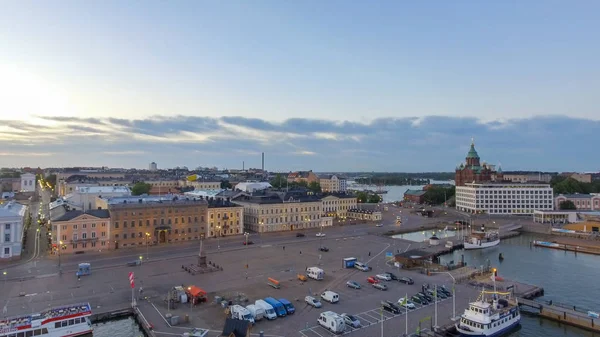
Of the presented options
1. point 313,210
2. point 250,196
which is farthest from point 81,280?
point 313,210

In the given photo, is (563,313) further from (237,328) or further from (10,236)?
(10,236)

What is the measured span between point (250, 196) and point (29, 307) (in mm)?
44461

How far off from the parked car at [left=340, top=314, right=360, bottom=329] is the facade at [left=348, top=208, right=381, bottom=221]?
2149 inches

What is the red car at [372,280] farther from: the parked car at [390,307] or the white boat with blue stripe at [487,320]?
the white boat with blue stripe at [487,320]

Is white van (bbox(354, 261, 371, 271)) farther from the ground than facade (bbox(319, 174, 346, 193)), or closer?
closer

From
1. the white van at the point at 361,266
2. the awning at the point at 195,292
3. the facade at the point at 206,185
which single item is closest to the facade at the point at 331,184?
the facade at the point at 206,185

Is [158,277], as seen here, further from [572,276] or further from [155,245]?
[572,276]

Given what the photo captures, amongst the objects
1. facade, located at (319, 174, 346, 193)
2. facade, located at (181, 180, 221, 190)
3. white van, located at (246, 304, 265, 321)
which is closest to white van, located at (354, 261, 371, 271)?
white van, located at (246, 304, 265, 321)

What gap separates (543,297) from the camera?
33906 mm

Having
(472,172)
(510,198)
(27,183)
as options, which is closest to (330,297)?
(510,198)

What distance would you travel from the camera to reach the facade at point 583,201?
8838 cm

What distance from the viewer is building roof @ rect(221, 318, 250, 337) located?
21.4 m

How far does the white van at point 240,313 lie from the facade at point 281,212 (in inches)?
A: 1533

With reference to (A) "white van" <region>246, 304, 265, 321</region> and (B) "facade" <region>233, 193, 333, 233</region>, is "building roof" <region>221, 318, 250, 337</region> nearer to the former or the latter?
(A) "white van" <region>246, 304, 265, 321</region>
